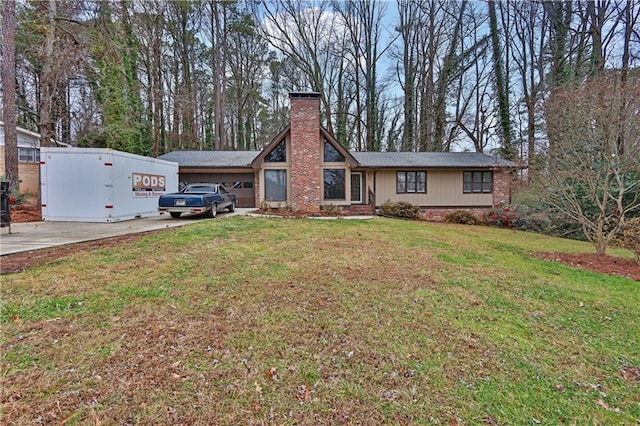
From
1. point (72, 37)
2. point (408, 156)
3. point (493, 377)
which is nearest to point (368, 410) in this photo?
point (493, 377)

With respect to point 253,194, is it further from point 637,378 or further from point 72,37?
point 637,378

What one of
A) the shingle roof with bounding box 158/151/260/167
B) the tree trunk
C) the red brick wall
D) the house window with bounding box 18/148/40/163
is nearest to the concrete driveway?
the tree trunk

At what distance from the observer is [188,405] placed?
2.12 meters

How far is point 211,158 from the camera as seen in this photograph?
17906 millimetres

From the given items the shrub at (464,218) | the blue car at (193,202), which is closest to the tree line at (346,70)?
the shrub at (464,218)

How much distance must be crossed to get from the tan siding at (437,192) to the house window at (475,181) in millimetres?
233

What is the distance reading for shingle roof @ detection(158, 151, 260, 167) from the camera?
54.4ft

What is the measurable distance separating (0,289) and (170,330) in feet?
8.47

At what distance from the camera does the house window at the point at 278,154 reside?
1580 cm

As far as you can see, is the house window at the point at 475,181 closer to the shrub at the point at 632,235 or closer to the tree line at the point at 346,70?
the tree line at the point at 346,70

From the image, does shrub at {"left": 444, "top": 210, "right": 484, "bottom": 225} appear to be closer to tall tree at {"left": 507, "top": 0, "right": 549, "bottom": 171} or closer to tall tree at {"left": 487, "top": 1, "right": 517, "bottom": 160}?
tall tree at {"left": 507, "top": 0, "right": 549, "bottom": 171}

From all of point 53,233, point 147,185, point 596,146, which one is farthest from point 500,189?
point 53,233

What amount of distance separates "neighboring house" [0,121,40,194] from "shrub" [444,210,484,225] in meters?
21.6

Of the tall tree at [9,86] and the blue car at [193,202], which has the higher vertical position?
the tall tree at [9,86]
